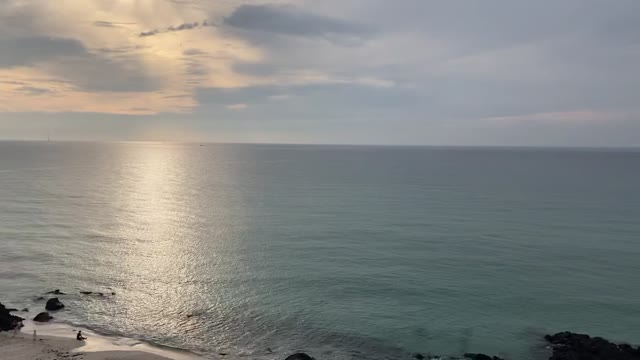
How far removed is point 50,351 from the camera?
37.0m

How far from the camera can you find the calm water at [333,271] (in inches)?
1706

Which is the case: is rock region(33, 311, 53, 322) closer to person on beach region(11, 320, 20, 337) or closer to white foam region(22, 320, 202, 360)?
white foam region(22, 320, 202, 360)

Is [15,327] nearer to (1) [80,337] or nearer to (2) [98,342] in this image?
(1) [80,337]

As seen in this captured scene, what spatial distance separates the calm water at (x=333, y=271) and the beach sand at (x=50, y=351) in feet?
12.9

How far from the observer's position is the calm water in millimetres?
43344

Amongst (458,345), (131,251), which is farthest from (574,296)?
(131,251)

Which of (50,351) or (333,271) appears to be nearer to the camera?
(50,351)

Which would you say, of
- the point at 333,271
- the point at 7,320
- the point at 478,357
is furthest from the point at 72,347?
the point at 478,357

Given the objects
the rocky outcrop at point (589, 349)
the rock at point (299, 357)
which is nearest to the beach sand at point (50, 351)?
the rock at point (299, 357)

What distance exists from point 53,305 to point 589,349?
163 feet

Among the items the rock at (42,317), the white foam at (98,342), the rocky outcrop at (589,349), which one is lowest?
the white foam at (98,342)

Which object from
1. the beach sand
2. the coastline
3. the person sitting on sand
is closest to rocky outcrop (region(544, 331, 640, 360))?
the coastline

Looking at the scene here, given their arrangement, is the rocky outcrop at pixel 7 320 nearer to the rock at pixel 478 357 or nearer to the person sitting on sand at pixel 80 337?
the person sitting on sand at pixel 80 337

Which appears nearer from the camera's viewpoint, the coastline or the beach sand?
the beach sand
